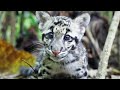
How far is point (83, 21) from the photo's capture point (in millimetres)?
4098

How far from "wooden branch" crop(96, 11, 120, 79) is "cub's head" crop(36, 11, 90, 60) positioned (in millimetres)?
255

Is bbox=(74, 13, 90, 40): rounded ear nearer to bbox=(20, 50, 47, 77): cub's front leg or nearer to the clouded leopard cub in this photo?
the clouded leopard cub

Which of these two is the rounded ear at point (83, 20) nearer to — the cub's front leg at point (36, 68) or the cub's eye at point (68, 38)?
the cub's eye at point (68, 38)

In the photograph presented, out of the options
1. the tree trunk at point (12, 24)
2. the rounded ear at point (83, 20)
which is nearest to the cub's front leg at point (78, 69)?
the rounded ear at point (83, 20)

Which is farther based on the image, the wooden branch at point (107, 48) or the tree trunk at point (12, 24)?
the tree trunk at point (12, 24)

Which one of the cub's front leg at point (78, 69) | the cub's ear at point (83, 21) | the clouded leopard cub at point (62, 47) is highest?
the cub's ear at point (83, 21)

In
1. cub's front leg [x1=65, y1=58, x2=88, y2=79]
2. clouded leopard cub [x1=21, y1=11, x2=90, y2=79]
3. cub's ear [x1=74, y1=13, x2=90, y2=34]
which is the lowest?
cub's front leg [x1=65, y1=58, x2=88, y2=79]

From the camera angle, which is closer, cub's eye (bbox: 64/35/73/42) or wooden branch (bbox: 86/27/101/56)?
cub's eye (bbox: 64/35/73/42)

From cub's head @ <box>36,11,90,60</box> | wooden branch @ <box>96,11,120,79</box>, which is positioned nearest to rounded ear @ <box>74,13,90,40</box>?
cub's head @ <box>36,11,90,60</box>

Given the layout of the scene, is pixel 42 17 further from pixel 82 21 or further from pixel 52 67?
pixel 52 67

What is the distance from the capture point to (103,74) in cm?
404

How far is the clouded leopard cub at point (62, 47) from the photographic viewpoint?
13.3 feet

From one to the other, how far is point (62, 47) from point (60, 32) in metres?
0.15

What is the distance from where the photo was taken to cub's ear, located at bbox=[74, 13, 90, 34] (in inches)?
161
